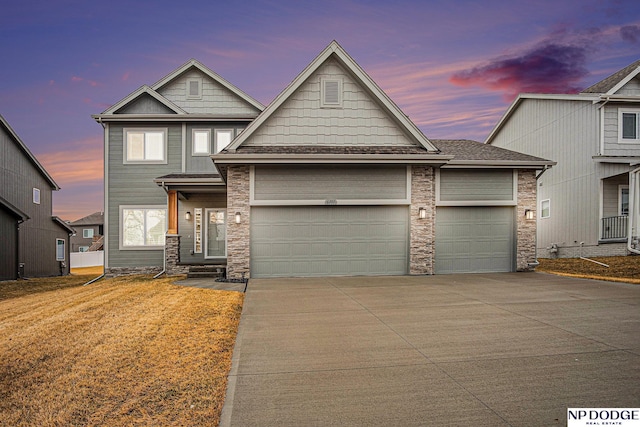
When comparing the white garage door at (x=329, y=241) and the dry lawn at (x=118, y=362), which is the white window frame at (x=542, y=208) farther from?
the dry lawn at (x=118, y=362)

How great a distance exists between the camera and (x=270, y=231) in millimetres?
13086

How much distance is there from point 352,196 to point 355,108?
292cm

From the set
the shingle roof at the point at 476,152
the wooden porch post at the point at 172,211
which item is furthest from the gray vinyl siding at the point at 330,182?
the wooden porch post at the point at 172,211

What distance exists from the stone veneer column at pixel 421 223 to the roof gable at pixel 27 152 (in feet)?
65.6

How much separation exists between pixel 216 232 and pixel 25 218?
10.8 meters

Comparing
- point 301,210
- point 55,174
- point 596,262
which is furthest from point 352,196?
point 55,174

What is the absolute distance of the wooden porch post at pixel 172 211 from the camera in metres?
15.4

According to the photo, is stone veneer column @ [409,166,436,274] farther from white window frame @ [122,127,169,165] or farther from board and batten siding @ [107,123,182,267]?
white window frame @ [122,127,169,165]

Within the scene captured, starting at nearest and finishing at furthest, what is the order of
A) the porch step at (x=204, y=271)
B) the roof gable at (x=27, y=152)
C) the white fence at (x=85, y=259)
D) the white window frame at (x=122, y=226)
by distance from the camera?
the porch step at (x=204, y=271) < the white window frame at (x=122, y=226) < the roof gable at (x=27, y=152) < the white fence at (x=85, y=259)

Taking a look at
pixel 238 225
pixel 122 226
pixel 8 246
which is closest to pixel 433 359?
pixel 238 225

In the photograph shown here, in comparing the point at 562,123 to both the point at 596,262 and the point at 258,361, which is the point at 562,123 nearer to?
the point at 596,262

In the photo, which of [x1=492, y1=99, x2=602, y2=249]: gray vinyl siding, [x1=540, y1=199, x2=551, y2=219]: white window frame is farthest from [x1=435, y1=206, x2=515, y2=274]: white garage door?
[x1=540, y1=199, x2=551, y2=219]: white window frame

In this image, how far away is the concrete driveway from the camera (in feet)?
12.8

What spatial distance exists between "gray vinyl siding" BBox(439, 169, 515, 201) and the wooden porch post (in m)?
9.72
